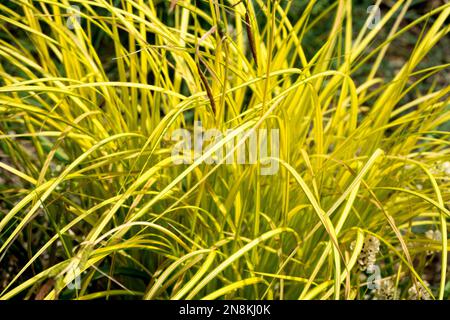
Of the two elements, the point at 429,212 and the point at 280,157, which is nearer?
the point at 280,157

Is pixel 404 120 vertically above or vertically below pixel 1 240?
above

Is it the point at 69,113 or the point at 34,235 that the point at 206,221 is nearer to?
the point at 69,113

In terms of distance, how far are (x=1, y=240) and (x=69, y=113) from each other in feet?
0.97

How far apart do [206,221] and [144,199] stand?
Answer: 0.13 metres

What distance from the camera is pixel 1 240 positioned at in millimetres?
1446

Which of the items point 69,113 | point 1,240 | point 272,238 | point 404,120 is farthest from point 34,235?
point 404,120
